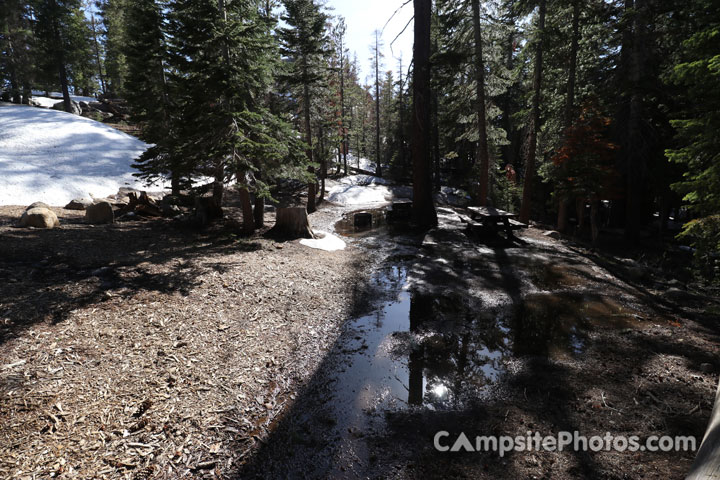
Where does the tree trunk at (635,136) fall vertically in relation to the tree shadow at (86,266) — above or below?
above

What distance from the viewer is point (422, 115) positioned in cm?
1348

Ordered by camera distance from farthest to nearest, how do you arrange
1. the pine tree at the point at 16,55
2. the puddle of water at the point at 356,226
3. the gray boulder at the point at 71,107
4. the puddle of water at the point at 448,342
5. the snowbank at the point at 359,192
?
the gray boulder at the point at 71,107 → the pine tree at the point at 16,55 → the snowbank at the point at 359,192 → the puddle of water at the point at 356,226 → the puddle of water at the point at 448,342

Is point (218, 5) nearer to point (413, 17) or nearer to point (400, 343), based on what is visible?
point (413, 17)

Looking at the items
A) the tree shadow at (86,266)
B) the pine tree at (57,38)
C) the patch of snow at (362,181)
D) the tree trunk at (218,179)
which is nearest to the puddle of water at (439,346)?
the tree shadow at (86,266)

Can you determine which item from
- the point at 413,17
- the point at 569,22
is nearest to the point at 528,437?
the point at 413,17

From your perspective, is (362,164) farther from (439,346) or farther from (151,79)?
(439,346)

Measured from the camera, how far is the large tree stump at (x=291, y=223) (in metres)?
11.8

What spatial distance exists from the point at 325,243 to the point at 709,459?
1046 cm

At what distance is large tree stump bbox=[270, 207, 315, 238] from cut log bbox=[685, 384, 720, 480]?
10.8 m

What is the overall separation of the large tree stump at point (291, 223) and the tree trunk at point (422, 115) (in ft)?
17.7

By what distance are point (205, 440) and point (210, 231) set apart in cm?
962

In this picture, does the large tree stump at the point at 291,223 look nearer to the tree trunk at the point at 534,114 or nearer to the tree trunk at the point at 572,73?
the tree trunk at the point at 572,73

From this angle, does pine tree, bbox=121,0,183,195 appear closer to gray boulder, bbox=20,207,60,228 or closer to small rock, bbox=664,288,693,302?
gray boulder, bbox=20,207,60,228

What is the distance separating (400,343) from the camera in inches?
224
